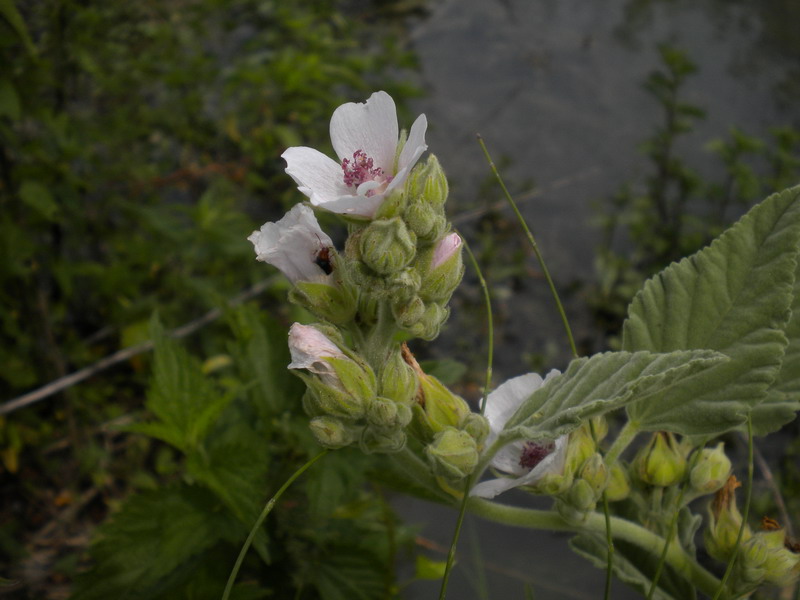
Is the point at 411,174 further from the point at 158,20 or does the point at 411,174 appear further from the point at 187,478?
the point at 158,20

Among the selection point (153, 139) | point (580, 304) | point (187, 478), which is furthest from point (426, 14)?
point (187, 478)

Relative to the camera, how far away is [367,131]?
1022 millimetres

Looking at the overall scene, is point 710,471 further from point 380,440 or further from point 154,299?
point 154,299

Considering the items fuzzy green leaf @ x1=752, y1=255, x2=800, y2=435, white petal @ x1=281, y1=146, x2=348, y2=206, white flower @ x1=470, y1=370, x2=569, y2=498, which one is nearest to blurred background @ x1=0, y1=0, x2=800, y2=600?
white flower @ x1=470, y1=370, x2=569, y2=498

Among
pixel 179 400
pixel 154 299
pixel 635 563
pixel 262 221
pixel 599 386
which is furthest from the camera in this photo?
pixel 262 221

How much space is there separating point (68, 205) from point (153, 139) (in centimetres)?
128

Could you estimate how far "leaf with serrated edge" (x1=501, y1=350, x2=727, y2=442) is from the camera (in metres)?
0.78

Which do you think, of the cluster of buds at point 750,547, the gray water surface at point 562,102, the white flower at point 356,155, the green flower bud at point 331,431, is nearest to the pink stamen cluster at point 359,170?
the white flower at point 356,155

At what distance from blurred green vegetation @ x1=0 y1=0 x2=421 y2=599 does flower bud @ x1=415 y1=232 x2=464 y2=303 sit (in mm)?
503

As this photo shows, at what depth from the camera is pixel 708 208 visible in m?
3.02

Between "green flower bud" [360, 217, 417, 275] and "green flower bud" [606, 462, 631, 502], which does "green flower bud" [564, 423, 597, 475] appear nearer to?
"green flower bud" [606, 462, 631, 502]

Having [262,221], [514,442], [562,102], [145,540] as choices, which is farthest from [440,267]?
[562,102]

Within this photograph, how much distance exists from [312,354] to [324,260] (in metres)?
0.16

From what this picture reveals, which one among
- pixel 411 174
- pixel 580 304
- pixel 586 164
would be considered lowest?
pixel 580 304
